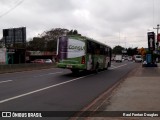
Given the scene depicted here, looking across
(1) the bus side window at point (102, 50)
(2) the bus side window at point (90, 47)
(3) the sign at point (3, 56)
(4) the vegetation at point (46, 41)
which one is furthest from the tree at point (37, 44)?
(2) the bus side window at point (90, 47)

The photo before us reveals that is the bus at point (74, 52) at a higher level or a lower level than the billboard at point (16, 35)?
lower

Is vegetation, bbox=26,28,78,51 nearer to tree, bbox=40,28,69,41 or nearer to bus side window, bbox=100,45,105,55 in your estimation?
tree, bbox=40,28,69,41

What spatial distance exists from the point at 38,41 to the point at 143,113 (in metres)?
110

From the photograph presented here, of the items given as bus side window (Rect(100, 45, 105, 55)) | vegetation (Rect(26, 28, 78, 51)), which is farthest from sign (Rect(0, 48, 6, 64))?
vegetation (Rect(26, 28, 78, 51))

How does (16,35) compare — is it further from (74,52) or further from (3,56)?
(74,52)

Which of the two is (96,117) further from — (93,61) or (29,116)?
(93,61)

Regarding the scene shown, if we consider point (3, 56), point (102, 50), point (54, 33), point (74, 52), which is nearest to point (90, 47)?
point (74, 52)

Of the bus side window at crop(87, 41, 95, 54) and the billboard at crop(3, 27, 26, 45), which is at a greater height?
the billboard at crop(3, 27, 26, 45)

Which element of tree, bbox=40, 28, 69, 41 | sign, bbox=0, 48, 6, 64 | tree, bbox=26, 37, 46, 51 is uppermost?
tree, bbox=40, 28, 69, 41

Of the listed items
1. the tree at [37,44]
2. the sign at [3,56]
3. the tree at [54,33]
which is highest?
the tree at [54,33]

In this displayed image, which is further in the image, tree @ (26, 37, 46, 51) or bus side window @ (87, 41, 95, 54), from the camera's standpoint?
tree @ (26, 37, 46, 51)

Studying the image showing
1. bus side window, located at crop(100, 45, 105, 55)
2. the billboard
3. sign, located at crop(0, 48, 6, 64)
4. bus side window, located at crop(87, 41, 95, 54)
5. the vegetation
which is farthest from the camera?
the vegetation

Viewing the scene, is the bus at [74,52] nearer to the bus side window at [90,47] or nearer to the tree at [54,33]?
the bus side window at [90,47]

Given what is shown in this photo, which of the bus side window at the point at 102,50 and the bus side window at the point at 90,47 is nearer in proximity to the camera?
the bus side window at the point at 90,47
